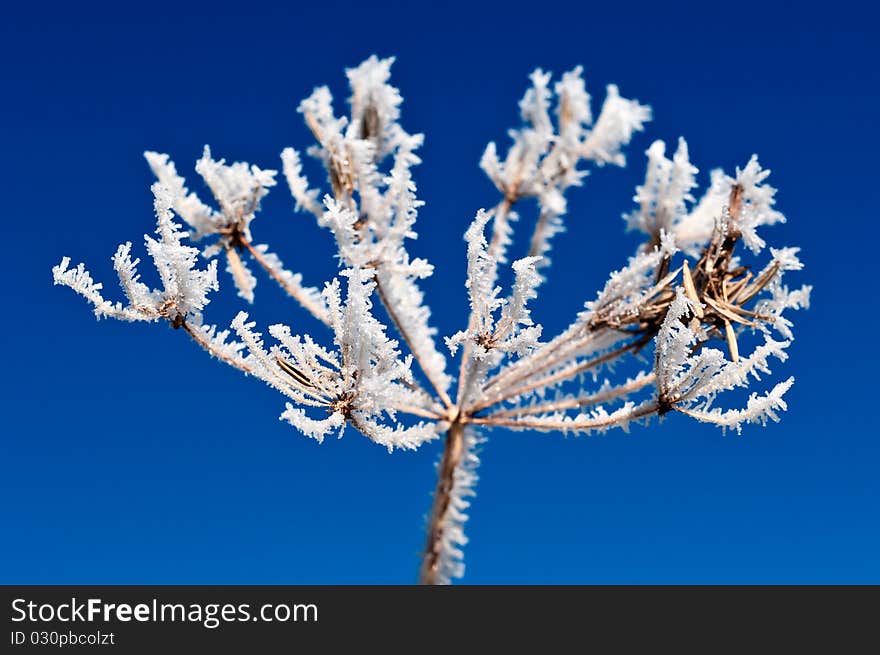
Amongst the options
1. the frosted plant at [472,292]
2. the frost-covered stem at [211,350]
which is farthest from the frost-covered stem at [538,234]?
the frost-covered stem at [211,350]

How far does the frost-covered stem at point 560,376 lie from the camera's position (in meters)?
7.62

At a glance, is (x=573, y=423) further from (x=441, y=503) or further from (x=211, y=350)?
(x=211, y=350)

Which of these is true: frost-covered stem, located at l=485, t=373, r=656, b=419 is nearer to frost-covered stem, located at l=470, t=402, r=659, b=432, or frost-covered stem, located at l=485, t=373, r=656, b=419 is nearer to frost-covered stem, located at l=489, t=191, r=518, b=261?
frost-covered stem, located at l=470, t=402, r=659, b=432

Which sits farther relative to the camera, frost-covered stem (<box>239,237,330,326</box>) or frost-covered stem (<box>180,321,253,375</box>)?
frost-covered stem (<box>239,237,330,326</box>)

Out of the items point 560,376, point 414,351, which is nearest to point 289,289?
point 414,351

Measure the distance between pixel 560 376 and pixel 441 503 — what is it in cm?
154

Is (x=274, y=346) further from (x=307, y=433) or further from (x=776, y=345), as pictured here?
(x=776, y=345)

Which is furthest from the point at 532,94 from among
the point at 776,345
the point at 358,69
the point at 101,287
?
the point at 101,287

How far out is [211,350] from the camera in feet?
21.4

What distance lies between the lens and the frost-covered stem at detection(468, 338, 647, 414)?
7.62 metres

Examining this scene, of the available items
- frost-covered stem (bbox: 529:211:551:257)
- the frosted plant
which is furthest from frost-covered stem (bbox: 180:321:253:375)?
frost-covered stem (bbox: 529:211:551:257)

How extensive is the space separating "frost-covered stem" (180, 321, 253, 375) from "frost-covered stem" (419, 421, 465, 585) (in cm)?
217

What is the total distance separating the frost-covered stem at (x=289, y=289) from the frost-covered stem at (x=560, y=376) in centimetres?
155

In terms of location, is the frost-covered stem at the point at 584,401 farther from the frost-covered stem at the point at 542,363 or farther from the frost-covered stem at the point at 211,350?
the frost-covered stem at the point at 211,350
